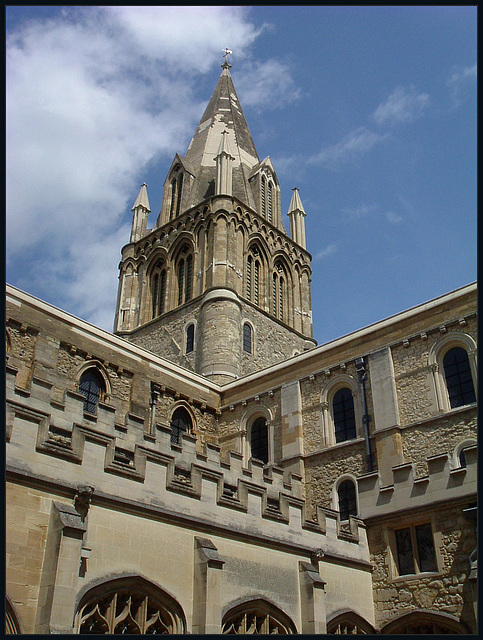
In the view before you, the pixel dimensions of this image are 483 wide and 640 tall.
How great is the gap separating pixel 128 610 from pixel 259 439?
12.9 m

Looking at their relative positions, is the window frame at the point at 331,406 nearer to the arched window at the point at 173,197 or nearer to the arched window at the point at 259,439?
the arched window at the point at 259,439

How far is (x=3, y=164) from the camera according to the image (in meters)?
5.91

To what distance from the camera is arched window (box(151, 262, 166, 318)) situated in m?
38.2

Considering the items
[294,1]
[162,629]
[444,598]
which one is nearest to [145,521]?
[162,629]

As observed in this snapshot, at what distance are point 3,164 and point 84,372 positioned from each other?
16398 millimetres

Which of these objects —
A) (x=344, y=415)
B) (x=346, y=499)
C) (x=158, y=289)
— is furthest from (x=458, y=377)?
(x=158, y=289)

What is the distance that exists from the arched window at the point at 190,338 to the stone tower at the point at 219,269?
82mm

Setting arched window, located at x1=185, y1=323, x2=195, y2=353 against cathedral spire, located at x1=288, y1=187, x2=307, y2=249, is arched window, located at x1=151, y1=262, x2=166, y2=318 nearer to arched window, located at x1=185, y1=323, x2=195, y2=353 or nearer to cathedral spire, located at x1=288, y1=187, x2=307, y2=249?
arched window, located at x1=185, y1=323, x2=195, y2=353

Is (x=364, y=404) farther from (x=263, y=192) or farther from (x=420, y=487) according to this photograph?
(x=263, y=192)

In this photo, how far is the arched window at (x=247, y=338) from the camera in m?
33.6

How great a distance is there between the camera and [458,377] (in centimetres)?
1925

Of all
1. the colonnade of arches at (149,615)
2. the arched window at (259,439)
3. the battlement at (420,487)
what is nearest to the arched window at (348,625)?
the colonnade of arches at (149,615)

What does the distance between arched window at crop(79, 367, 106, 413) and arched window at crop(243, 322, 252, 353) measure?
1233cm

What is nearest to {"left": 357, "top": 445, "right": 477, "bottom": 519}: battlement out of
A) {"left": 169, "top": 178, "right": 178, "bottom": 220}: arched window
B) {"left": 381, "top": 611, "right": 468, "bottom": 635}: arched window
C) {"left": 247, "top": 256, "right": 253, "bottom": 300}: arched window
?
{"left": 381, "top": 611, "right": 468, "bottom": 635}: arched window
